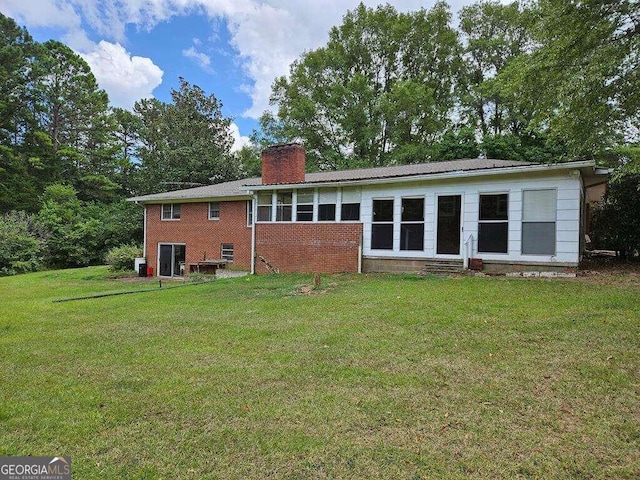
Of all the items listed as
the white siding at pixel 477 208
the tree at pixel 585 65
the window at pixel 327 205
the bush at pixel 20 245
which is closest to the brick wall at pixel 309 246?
the window at pixel 327 205

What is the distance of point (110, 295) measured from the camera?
11555mm

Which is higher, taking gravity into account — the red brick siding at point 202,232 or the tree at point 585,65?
the tree at point 585,65

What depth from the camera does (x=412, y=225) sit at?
39.9 ft

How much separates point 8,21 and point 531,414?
4529 cm

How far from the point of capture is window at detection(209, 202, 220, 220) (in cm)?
1686

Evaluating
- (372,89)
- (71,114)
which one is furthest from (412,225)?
(71,114)

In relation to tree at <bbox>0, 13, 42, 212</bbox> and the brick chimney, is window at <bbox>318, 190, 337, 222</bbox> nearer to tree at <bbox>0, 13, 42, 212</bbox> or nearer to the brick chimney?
the brick chimney

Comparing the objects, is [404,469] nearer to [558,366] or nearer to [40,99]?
[558,366]

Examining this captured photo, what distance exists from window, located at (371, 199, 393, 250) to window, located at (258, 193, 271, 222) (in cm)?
431

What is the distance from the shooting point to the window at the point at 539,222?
10055 mm

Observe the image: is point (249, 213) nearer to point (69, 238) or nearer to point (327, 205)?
point (327, 205)

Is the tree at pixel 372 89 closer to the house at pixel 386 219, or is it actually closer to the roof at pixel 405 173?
the roof at pixel 405 173

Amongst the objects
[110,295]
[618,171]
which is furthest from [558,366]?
[110,295]

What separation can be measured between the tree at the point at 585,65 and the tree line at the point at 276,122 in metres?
13.0
